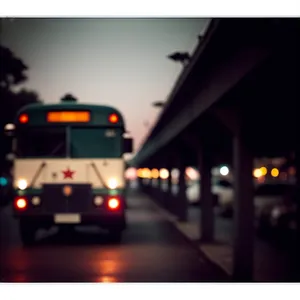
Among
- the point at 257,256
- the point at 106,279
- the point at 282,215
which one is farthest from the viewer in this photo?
the point at 282,215

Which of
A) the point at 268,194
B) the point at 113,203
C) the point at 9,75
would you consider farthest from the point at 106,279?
the point at 9,75

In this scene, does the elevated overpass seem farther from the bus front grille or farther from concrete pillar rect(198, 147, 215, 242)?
the bus front grille

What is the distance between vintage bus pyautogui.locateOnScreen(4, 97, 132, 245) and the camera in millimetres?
20016

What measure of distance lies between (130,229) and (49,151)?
7.34 m

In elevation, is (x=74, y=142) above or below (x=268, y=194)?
above

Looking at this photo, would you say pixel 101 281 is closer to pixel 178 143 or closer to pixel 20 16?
pixel 20 16

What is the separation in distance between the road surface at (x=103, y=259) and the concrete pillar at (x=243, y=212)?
0.53 metres

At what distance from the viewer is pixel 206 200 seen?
22.4 metres

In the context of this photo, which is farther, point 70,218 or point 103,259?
point 70,218

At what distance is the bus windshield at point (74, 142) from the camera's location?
65.5ft

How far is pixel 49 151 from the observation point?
66.0 ft

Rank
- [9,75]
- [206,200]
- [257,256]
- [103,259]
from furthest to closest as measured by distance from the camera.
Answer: [9,75], [206,200], [257,256], [103,259]

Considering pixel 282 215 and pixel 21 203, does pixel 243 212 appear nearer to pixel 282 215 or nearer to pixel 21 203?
pixel 282 215

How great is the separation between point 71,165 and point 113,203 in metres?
1.29
